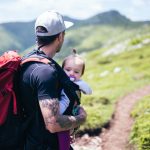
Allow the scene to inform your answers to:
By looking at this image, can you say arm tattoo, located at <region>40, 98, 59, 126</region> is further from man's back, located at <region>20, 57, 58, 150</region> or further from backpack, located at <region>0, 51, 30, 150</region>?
backpack, located at <region>0, 51, 30, 150</region>

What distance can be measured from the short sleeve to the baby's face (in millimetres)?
1681

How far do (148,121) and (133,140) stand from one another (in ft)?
3.67

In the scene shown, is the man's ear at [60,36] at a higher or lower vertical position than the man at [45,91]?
higher

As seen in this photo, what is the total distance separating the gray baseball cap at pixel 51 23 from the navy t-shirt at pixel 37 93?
1.93ft

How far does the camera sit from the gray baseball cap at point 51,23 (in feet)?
21.0

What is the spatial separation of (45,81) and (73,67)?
185cm

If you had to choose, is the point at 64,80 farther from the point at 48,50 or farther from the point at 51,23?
the point at 51,23

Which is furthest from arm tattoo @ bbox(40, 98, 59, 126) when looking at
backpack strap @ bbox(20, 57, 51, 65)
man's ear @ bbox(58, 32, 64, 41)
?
man's ear @ bbox(58, 32, 64, 41)

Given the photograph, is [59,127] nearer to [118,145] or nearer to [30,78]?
[30,78]

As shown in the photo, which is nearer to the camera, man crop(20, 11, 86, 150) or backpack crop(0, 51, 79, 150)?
man crop(20, 11, 86, 150)

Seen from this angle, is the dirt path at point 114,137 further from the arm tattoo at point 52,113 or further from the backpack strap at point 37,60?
the backpack strap at point 37,60

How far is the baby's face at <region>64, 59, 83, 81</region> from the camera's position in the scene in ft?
25.4

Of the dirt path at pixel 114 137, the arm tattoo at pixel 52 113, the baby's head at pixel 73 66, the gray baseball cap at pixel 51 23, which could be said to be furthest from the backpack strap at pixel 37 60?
the dirt path at pixel 114 137

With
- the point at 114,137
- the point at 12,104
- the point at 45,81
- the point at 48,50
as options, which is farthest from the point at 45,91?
the point at 114,137
